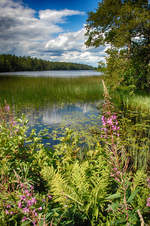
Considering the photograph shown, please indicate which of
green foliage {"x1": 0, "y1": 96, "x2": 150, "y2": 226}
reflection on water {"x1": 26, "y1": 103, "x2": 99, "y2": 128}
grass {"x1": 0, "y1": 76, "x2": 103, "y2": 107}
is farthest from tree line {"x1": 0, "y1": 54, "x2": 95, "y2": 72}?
green foliage {"x1": 0, "y1": 96, "x2": 150, "y2": 226}

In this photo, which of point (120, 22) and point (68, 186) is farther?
point (120, 22)

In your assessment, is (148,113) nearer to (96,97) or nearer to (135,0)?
(96,97)

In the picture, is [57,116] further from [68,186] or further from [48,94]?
[68,186]

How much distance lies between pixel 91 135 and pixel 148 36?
11.9 meters

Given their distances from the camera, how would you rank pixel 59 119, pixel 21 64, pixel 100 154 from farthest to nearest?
pixel 21 64 < pixel 59 119 < pixel 100 154

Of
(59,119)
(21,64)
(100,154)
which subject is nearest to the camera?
(100,154)

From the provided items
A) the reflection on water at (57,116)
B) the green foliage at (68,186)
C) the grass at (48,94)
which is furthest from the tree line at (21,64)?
the green foliage at (68,186)

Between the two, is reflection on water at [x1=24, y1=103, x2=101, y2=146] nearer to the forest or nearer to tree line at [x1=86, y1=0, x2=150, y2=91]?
the forest

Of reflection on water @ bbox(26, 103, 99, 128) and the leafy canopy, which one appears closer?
reflection on water @ bbox(26, 103, 99, 128)

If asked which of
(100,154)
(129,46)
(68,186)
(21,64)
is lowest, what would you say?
(100,154)

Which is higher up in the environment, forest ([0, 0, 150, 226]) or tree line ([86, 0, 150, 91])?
tree line ([86, 0, 150, 91])

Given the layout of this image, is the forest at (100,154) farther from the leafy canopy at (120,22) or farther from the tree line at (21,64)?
the tree line at (21,64)

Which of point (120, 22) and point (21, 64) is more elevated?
point (21, 64)

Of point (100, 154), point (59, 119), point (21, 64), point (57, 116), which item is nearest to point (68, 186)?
point (100, 154)
